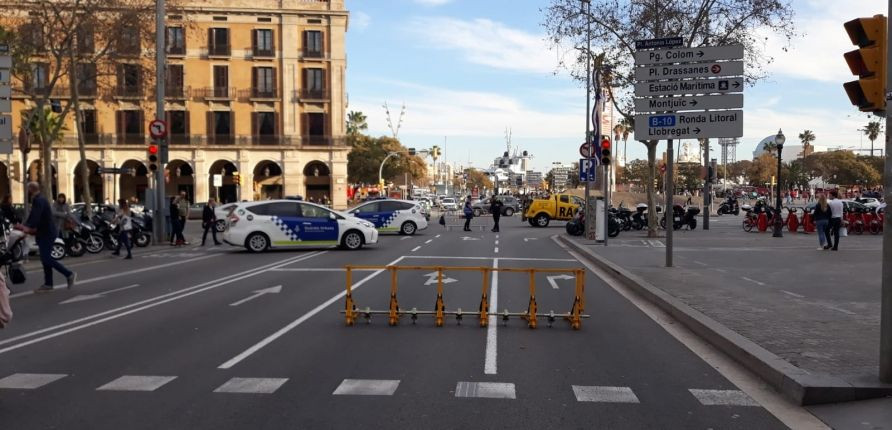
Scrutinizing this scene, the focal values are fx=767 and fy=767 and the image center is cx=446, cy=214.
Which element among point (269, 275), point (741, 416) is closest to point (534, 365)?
point (741, 416)

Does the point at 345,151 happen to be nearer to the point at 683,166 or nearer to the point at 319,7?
the point at 319,7

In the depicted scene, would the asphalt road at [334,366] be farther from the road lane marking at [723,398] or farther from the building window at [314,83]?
the building window at [314,83]

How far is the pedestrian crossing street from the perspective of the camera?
6633 millimetres

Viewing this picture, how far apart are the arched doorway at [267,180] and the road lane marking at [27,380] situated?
57994 millimetres

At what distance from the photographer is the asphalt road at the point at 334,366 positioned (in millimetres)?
6055

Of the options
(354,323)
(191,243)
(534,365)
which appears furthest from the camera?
(191,243)

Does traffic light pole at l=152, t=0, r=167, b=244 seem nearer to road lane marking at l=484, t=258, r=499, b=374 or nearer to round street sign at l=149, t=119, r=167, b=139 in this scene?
round street sign at l=149, t=119, r=167, b=139

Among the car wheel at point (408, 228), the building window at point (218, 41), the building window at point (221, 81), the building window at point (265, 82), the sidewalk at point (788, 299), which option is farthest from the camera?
the building window at point (265, 82)

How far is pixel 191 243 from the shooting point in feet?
90.3

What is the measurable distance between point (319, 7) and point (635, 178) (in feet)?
203

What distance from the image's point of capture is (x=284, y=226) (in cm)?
2291

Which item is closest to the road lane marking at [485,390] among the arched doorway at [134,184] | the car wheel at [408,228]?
the car wheel at [408,228]

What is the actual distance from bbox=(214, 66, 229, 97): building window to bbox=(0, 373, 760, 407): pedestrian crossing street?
56316 mm

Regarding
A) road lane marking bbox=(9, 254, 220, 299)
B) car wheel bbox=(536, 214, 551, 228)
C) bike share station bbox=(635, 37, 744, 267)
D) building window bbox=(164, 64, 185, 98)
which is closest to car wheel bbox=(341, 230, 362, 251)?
road lane marking bbox=(9, 254, 220, 299)
